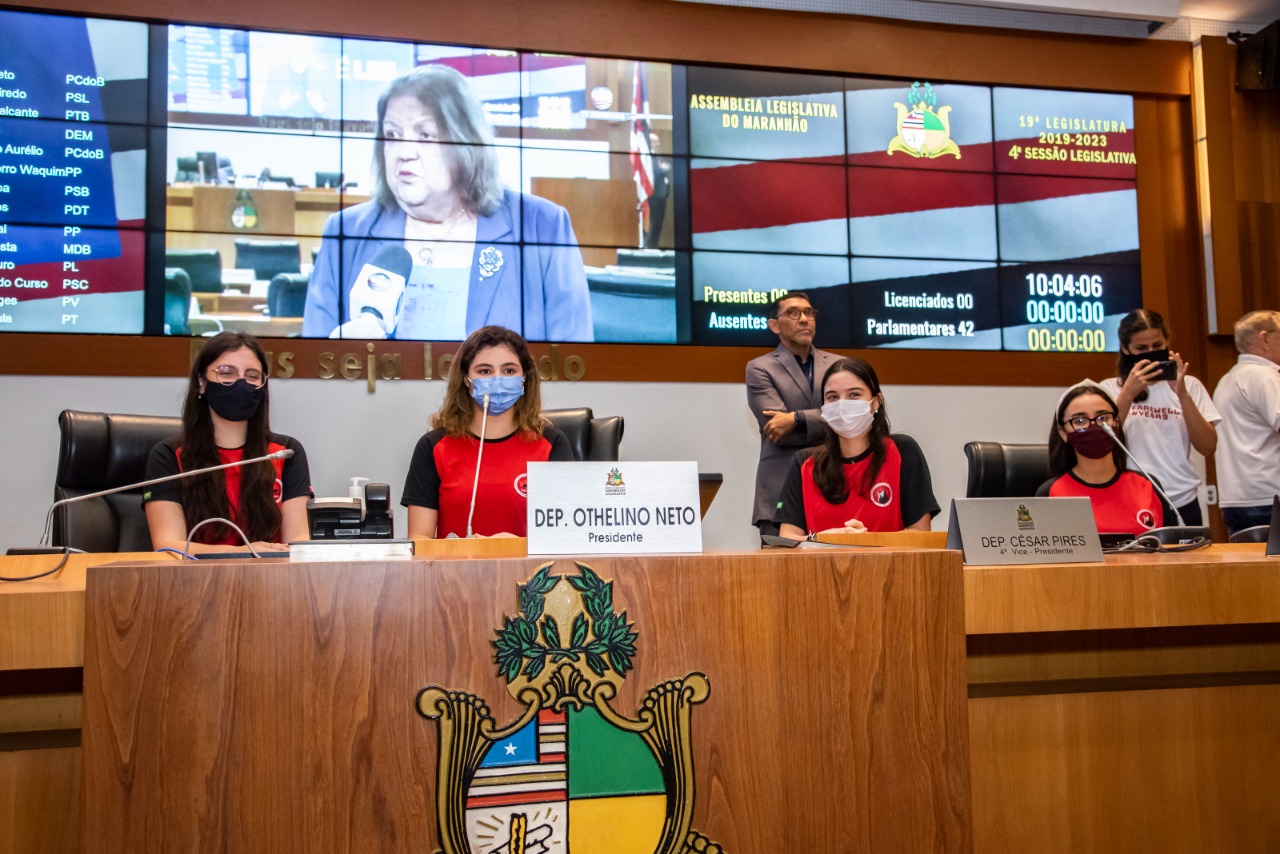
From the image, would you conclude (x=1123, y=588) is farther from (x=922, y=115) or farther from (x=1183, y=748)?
(x=922, y=115)

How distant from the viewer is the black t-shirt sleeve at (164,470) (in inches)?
98.2

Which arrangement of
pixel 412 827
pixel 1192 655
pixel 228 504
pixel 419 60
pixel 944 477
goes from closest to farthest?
1. pixel 412 827
2. pixel 1192 655
3. pixel 228 504
4. pixel 419 60
5. pixel 944 477

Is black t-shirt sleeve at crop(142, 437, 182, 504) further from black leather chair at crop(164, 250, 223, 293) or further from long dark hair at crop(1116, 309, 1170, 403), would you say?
long dark hair at crop(1116, 309, 1170, 403)

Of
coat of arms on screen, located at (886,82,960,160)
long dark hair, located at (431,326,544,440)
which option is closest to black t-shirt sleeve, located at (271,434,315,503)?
long dark hair, located at (431,326,544,440)

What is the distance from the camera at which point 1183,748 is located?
1.62 metres

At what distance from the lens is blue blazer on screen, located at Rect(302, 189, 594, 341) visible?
14.1 ft

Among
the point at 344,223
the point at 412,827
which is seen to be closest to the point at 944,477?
the point at 344,223

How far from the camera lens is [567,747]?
3.81 feet

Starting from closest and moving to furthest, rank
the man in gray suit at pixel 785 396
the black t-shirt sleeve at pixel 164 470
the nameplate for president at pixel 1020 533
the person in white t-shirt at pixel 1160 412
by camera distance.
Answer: the nameplate for president at pixel 1020 533, the black t-shirt sleeve at pixel 164 470, the person in white t-shirt at pixel 1160 412, the man in gray suit at pixel 785 396

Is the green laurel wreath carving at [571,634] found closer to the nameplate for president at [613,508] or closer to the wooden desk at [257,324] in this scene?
the nameplate for president at [613,508]

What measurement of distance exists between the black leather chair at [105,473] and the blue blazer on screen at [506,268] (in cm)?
138

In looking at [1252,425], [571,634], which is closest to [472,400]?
[571,634]

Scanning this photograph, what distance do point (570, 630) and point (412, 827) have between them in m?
0.27

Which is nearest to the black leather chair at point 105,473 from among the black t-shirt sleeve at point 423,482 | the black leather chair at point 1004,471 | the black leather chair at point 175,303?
the black t-shirt sleeve at point 423,482
